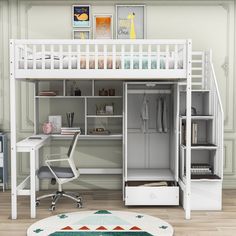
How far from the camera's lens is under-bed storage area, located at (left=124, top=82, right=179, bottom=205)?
6410 millimetres

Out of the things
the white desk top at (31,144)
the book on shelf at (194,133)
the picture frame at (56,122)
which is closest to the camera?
the white desk top at (31,144)

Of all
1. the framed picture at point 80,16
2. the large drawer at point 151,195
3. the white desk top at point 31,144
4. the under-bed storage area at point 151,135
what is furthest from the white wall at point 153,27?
the large drawer at point 151,195

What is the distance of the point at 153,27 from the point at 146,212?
2.92 m

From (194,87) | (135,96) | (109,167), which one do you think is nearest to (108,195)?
(109,167)

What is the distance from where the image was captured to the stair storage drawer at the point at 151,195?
238 inches

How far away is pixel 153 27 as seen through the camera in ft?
23.7

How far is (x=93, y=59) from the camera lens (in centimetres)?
562

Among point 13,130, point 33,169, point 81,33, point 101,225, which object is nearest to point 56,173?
point 33,169

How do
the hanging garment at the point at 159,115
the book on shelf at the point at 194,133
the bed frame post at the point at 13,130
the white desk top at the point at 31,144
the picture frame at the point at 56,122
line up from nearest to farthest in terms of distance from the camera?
the bed frame post at the point at 13,130 < the white desk top at the point at 31,144 < the book on shelf at the point at 194,133 < the hanging garment at the point at 159,115 < the picture frame at the point at 56,122

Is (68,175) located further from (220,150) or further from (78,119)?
(220,150)

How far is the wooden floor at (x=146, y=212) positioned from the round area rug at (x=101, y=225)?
6.2 inches

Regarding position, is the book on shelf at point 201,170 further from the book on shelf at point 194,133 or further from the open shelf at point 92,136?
the open shelf at point 92,136

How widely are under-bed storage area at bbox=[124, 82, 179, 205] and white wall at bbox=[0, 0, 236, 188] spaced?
0.42 metres

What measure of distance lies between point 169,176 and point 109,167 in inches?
46.9
